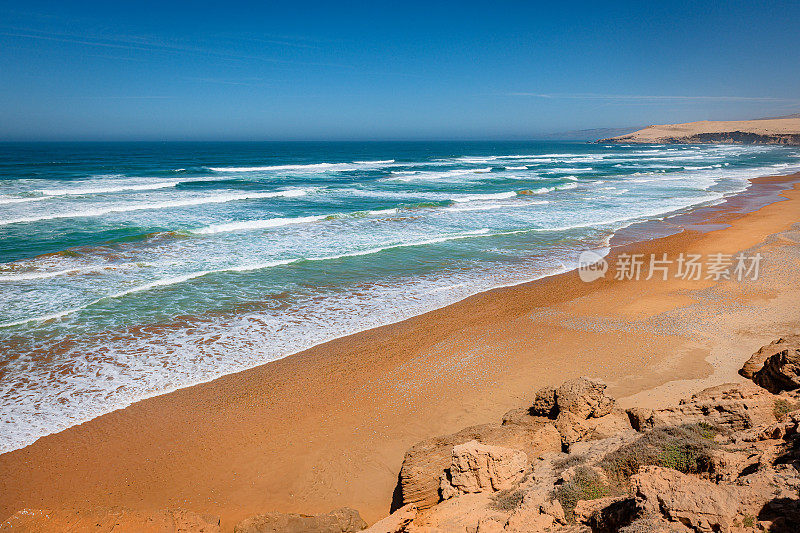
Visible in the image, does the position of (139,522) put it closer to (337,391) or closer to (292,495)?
(292,495)

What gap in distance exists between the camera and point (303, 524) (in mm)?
4289

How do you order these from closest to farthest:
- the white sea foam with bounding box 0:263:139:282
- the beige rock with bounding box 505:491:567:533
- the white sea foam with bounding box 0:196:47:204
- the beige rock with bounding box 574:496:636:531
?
the beige rock with bounding box 574:496:636:531
the beige rock with bounding box 505:491:567:533
the white sea foam with bounding box 0:263:139:282
the white sea foam with bounding box 0:196:47:204

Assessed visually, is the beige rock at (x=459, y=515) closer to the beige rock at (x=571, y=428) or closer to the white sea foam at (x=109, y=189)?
the beige rock at (x=571, y=428)

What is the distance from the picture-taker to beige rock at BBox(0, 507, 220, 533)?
14.6ft

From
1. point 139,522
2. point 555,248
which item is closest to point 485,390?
point 139,522

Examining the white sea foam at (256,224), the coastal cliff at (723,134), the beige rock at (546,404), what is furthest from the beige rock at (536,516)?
the coastal cliff at (723,134)

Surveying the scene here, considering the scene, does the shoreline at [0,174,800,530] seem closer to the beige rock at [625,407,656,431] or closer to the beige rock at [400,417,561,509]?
the beige rock at [400,417,561,509]

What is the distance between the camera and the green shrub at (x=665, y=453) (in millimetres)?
3619

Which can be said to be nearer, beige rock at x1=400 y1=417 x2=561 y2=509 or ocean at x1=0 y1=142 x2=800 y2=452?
beige rock at x1=400 y1=417 x2=561 y2=509

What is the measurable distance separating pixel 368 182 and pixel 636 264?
2603 centimetres

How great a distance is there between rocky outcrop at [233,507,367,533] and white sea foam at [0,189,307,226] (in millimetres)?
21753

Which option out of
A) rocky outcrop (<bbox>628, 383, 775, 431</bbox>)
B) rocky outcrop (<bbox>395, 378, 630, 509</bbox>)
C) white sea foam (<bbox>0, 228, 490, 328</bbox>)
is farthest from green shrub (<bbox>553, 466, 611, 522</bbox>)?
white sea foam (<bbox>0, 228, 490, 328</bbox>)

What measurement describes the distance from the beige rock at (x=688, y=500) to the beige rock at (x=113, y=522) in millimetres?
3872

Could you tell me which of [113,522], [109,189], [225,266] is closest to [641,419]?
[113,522]
